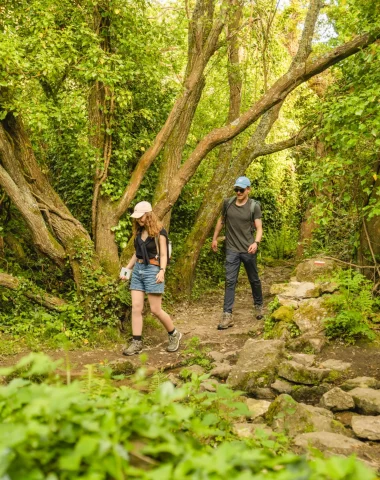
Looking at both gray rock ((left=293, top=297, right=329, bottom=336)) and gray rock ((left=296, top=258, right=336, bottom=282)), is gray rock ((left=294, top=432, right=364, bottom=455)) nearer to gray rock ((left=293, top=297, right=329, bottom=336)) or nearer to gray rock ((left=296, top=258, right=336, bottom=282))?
gray rock ((left=293, top=297, right=329, bottom=336))

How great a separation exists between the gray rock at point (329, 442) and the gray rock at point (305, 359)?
6.42ft

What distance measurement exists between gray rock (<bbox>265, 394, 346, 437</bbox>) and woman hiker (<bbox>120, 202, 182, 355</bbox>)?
292 centimetres

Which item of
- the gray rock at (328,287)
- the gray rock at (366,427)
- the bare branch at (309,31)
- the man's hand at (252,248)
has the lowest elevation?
the gray rock at (366,427)

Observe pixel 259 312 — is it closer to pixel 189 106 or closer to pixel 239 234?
pixel 239 234

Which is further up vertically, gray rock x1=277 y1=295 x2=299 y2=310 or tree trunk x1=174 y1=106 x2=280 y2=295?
tree trunk x1=174 y1=106 x2=280 y2=295

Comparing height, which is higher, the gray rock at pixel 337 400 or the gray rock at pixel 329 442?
the gray rock at pixel 329 442

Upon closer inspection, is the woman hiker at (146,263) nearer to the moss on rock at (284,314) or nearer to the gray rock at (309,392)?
the moss on rock at (284,314)

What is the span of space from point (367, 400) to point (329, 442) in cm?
108

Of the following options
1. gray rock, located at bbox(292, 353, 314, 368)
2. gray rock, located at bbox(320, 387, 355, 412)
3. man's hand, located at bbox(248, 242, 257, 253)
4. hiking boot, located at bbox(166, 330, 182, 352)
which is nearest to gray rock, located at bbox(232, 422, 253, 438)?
gray rock, located at bbox(320, 387, 355, 412)

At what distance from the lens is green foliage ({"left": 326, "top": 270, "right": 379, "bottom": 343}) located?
6.45 meters

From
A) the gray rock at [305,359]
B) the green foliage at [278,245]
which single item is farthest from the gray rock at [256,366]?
the green foliage at [278,245]

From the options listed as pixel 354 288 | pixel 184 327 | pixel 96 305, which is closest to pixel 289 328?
pixel 354 288

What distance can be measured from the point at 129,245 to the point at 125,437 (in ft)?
21.6

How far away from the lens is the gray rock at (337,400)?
185 inches
